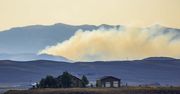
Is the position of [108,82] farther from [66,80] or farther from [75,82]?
[66,80]

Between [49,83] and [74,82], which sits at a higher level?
[74,82]

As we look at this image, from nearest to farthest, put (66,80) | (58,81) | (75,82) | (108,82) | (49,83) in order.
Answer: (49,83)
(58,81)
(66,80)
(75,82)
(108,82)

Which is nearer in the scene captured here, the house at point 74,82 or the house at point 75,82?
the house at point 74,82

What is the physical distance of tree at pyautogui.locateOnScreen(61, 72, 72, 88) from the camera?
178 metres

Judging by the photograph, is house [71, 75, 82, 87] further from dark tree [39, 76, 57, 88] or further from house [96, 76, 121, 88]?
dark tree [39, 76, 57, 88]

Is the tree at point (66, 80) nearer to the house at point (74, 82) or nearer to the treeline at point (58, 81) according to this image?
the treeline at point (58, 81)

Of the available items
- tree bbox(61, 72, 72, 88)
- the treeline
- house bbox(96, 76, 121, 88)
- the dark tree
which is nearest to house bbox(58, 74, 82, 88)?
the treeline

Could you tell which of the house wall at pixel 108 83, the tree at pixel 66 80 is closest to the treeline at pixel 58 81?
the tree at pixel 66 80

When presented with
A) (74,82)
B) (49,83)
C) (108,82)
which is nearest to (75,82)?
(74,82)

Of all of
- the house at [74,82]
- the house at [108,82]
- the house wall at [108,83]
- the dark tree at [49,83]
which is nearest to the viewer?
the dark tree at [49,83]

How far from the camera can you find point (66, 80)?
7067 inches

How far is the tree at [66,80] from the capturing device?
177750 millimetres

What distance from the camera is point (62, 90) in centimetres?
16125

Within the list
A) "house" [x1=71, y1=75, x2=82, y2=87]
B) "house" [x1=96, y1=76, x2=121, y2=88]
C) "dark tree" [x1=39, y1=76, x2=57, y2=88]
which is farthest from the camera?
"house" [x1=96, y1=76, x2=121, y2=88]
